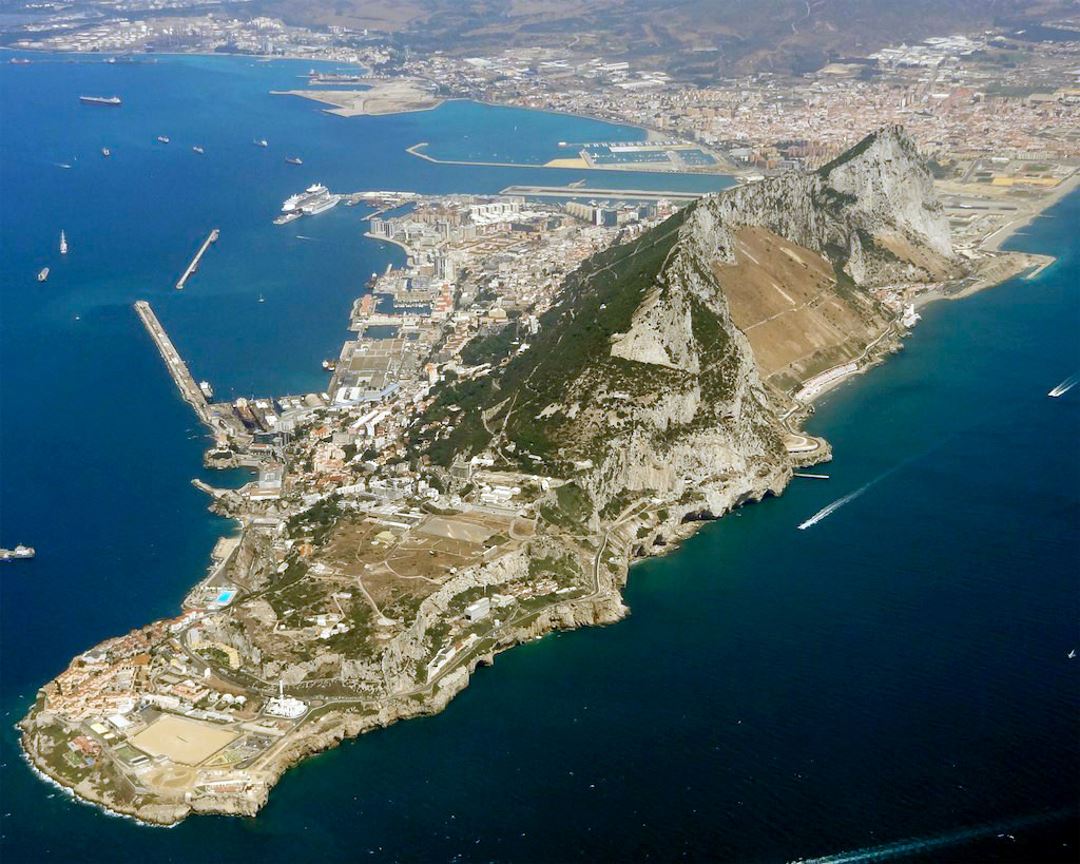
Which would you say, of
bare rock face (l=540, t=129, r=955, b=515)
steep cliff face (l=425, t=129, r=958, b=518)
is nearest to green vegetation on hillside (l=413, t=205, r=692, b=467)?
steep cliff face (l=425, t=129, r=958, b=518)

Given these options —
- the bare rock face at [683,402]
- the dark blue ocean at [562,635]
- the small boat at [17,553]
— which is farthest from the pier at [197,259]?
the bare rock face at [683,402]

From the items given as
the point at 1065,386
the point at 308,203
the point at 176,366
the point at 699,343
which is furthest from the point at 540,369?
the point at 308,203

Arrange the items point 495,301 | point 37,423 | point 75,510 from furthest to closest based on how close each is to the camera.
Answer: point 495,301
point 37,423
point 75,510

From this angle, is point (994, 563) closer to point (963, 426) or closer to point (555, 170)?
point (963, 426)

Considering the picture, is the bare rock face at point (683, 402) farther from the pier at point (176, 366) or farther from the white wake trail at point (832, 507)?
the pier at point (176, 366)

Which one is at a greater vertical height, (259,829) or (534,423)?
(534,423)

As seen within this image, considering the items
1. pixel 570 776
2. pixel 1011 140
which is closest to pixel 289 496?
pixel 570 776
